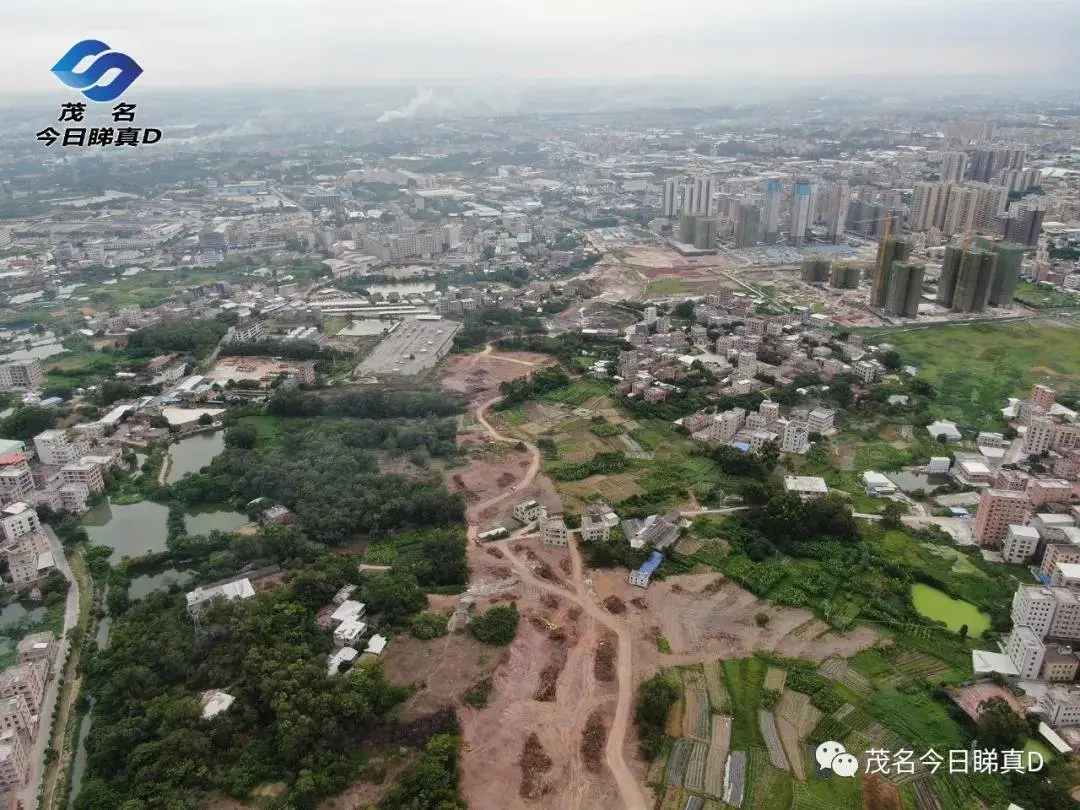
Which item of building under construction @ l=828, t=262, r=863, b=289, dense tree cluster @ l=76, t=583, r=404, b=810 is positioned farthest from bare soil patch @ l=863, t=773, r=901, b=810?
building under construction @ l=828, t=262, r=863, b=289

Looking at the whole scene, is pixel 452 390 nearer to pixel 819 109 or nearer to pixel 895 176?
pixel 895 176

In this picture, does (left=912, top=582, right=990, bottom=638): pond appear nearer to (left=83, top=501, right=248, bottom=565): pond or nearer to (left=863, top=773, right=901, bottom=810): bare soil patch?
(left=863, top=773, right=901, bottom=810): bare soil patch

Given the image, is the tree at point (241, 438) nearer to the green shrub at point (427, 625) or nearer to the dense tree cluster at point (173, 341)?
the dense tree cluster at point (173, 341)

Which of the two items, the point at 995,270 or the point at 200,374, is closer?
the point at 200,374

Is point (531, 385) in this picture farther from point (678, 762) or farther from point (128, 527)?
point (678, 762)

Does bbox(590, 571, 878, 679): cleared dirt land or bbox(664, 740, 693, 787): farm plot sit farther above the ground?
bbox(590, 571, 878, 679): cleared dirt land

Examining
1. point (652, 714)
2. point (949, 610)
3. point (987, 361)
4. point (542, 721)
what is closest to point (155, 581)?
point (542, 721)

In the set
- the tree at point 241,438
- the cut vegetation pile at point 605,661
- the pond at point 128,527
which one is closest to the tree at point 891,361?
the cut vegetation pile at point 605,661

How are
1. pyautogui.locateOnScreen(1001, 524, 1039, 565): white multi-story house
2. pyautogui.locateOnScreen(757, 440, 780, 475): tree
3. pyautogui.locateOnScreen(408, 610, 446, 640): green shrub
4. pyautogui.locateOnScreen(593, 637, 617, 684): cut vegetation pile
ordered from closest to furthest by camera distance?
pyautogui.locateOnScreen(593, 637, 617, 684): cut vegetation pile < pyautogui.locateOnScreen(408, 610, 446, 640): green shrub < pyautogui.locateOnScreen(1001, 524, 1039, 565): white multi-story house < pyautogui.locateOnScreen(757, 440, 780, 475): tree

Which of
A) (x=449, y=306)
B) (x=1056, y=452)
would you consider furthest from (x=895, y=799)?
(x=449, y=306)
